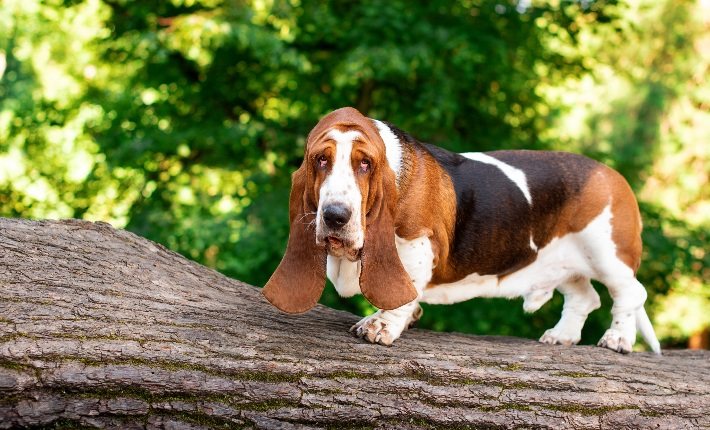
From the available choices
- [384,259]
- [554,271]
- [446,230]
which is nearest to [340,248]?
[384,259]

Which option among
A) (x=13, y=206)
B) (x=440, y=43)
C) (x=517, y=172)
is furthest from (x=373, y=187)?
(x=13, y=206)

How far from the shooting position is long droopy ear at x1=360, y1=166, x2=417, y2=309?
3461 millimetres

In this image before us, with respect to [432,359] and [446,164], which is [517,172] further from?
[432,359]

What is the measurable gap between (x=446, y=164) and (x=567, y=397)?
4.63 feet

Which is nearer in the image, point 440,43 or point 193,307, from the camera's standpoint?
point 193,307

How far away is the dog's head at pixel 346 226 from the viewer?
129 inches

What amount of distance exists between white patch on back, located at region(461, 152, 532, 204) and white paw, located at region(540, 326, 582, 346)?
0.85m

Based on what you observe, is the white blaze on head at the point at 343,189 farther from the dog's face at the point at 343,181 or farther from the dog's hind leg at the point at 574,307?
the dog's hind leg at the point at 574,307

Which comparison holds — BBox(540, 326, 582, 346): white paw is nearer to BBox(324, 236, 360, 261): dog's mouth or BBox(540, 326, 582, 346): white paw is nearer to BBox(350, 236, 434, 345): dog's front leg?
BBox(350, 236, 434, 345): dog's front leg

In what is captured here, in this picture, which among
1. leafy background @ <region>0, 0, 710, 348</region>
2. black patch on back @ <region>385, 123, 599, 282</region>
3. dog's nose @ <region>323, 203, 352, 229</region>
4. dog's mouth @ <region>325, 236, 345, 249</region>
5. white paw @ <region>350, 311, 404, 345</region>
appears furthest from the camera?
leafy background @ <region>0, 0, 710, 348</region>

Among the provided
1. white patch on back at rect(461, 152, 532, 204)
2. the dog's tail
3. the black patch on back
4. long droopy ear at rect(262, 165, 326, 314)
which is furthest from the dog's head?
the dog's tail

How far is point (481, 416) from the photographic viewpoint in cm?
323

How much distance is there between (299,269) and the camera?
352cm

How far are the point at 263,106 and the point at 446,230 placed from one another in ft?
17.1
